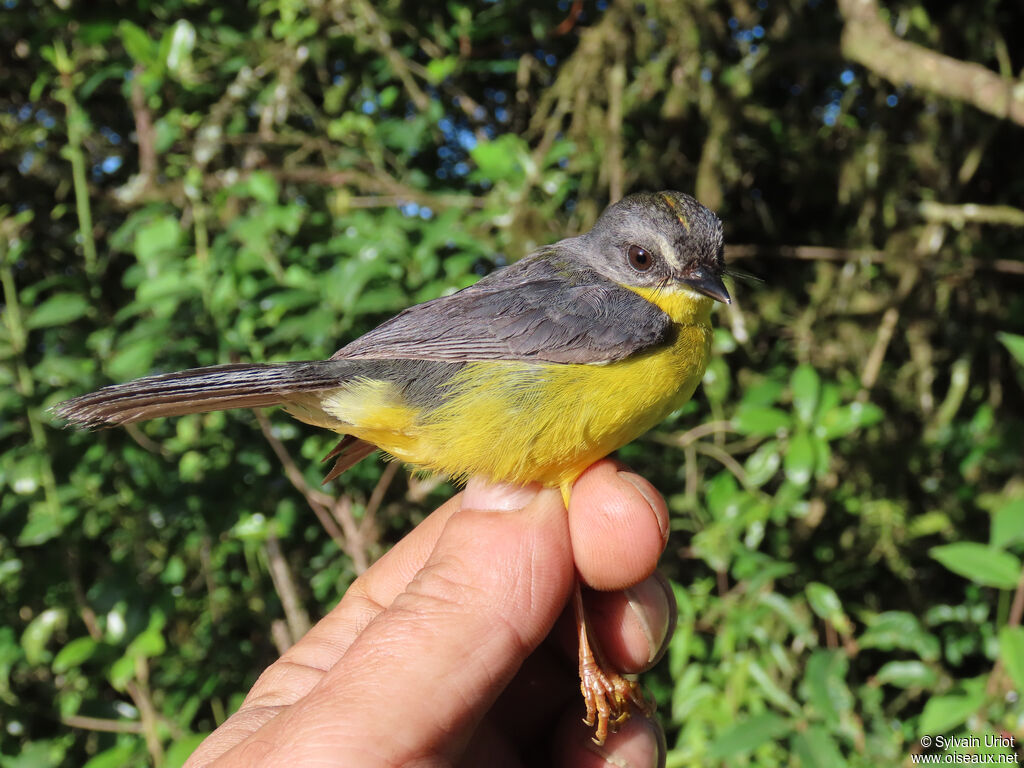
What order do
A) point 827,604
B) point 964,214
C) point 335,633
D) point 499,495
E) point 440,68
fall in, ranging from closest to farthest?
point 499,495 → point 335,633 → point 827,604 → point 964,214 → point 440,68

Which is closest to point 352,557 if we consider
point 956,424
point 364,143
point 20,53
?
point 364,143

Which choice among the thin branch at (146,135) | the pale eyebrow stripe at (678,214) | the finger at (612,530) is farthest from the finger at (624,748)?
the thin branch at (146,135)

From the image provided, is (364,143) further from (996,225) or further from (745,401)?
(996,225)

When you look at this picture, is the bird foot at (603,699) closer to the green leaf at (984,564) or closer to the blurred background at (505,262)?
the blurred background at (505,262)

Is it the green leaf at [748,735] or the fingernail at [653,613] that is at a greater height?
the fingernail at [653,613]

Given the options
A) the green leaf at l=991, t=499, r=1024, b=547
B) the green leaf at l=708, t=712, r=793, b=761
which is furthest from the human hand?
the green leaf at l=991, t=499, r=1024, b=547

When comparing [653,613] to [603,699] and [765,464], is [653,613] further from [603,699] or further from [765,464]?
[765,464]

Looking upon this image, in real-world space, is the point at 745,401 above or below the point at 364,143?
below

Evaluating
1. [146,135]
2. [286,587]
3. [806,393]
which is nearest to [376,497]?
[286,587]
